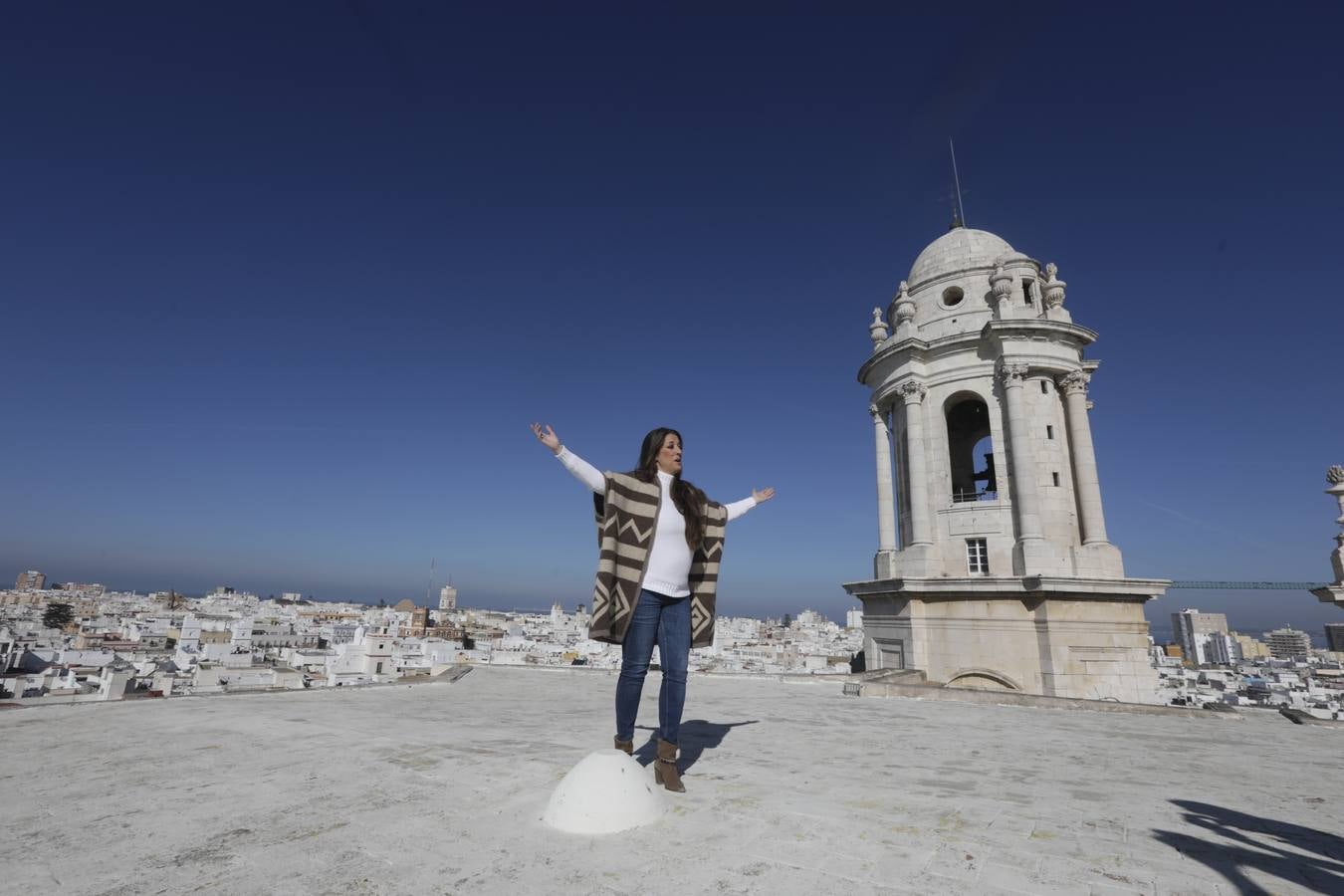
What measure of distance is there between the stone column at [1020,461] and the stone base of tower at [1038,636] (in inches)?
61.1

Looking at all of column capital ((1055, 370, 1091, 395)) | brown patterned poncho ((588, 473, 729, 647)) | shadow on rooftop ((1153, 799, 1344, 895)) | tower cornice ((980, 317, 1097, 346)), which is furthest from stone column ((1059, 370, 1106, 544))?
brown patterned poncho ((588, 473, 729, 647))

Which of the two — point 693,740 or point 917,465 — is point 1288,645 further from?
point 693,740

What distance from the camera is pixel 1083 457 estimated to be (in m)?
15.4

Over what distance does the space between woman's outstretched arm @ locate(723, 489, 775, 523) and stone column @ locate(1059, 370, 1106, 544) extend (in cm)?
1438

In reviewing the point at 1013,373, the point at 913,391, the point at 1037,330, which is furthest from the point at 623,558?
the point at 1037,330

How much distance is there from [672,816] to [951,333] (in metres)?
16.9

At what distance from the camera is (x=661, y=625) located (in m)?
3.64

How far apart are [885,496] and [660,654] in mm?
14849

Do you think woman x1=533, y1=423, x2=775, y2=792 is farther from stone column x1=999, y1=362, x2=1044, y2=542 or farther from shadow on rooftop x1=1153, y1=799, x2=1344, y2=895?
stone column x1=999, y1=362, x2=1044, y2=542

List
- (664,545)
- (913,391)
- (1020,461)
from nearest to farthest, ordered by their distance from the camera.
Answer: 1. (664,545)
2. (1020,461)
3. (913,391)

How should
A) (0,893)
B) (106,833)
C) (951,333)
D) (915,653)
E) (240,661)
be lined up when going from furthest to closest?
(240,661)
(951,333)
(915,653)
(106,833)
(0,893)

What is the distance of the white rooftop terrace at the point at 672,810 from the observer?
2.25 meters

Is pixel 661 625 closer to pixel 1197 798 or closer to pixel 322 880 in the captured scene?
pixel 322 880

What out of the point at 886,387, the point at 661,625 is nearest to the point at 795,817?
the point at 661,625
